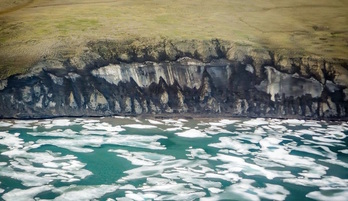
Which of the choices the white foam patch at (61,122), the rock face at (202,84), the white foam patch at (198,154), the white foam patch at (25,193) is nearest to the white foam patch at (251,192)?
the white foam patch at (198,154)

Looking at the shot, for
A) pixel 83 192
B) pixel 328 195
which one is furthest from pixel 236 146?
pixel 83 192

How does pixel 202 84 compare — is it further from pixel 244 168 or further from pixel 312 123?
pixel 244 168

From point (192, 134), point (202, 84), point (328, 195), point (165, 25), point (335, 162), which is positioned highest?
point (165, 25)

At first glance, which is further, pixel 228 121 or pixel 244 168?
pixel 228 121

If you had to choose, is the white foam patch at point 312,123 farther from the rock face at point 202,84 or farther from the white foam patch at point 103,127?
the white foam patch at point 103,127

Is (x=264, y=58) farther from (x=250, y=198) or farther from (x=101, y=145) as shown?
(x=250, y=198)

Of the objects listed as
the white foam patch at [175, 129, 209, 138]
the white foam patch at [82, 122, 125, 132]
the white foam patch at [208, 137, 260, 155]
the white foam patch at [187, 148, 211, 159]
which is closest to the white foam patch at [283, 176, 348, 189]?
the white foam patch at [208, 137, 260, 155]

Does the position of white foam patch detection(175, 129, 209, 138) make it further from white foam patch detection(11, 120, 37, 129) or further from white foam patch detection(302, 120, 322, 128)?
white foam patch detection(11, 120, 37, 129)
